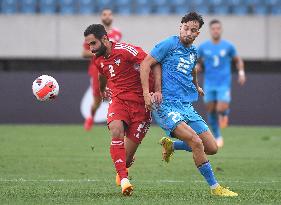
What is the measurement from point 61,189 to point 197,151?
5.23 ft

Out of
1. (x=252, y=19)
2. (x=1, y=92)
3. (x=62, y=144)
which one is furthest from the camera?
(x=252, y=19)

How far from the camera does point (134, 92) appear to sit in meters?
9.47

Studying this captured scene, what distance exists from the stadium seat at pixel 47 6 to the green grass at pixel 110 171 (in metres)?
5.75

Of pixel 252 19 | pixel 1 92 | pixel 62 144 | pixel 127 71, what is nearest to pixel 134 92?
pixel 127 71

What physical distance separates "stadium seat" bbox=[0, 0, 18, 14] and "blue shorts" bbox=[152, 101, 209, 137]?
1541 centimetres

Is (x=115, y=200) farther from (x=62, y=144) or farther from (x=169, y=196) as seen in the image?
(x=62, y=144)

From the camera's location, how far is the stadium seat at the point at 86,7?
939 inches

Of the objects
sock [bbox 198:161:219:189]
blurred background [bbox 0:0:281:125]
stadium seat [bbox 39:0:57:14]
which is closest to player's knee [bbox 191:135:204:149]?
sock [bbox 198:161:219:189]

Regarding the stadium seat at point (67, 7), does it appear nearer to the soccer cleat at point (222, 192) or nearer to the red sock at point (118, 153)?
the red sock at point (118, 153)

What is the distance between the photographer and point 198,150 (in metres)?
8.82

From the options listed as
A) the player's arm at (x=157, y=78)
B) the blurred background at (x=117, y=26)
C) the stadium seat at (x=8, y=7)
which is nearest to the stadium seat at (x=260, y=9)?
the blurred background at (x=117, y=26)

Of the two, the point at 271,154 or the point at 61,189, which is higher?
the point at 61,189

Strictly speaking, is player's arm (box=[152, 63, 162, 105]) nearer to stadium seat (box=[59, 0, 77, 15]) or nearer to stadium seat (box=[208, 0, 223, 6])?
stadium seat (box=[59, 0, 77, 15])

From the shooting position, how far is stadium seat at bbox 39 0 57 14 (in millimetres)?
23906
